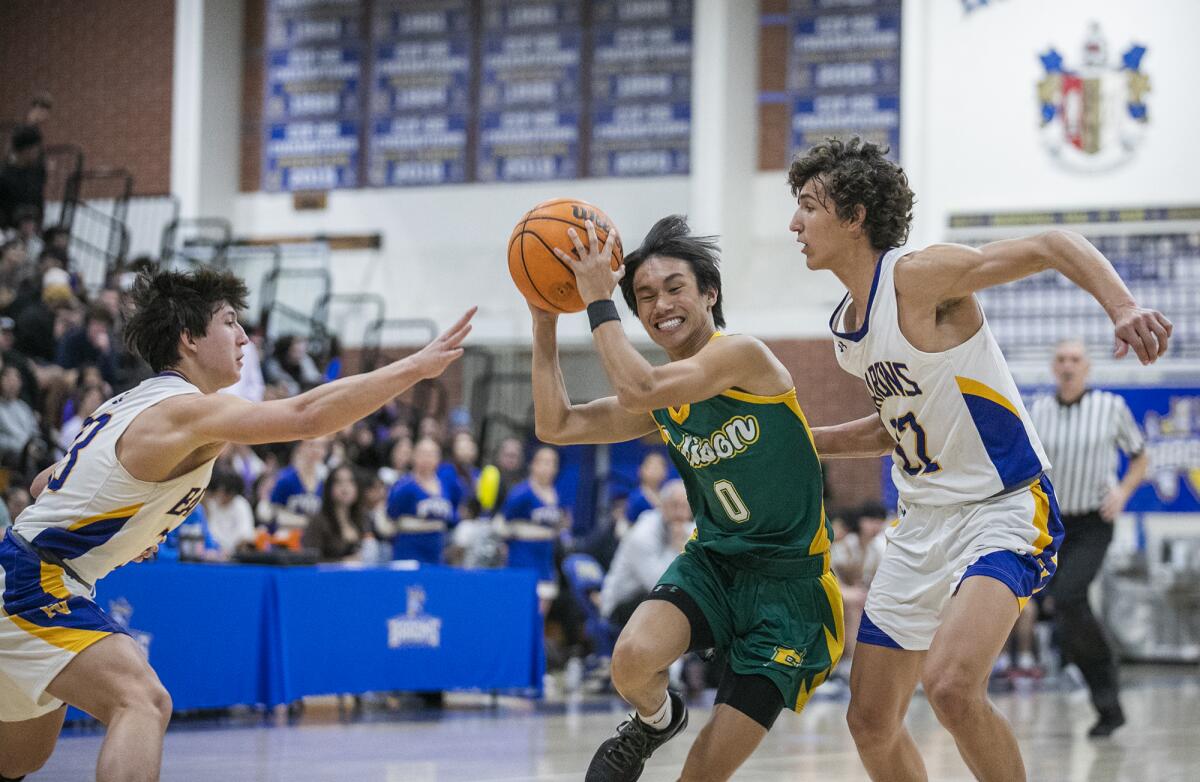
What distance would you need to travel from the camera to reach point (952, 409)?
13.3 ft

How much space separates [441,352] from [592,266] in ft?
1.67

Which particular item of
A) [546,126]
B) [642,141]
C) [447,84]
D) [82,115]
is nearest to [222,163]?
[82,115]

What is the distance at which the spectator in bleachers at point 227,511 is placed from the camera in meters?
9.61

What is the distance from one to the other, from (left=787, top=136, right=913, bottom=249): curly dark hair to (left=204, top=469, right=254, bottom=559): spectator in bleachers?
6222 mm

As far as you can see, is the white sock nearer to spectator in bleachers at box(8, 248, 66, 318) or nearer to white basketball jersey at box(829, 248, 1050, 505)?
white basketball jersey at box(829, 248, 1050, 505)

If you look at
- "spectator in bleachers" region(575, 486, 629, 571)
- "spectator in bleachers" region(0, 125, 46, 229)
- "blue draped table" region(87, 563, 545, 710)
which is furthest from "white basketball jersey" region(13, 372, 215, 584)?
"spectator in bleachers" region(0, 125, 46, 229)

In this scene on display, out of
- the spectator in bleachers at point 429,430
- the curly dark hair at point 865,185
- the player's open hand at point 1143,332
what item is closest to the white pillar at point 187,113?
the spectator in bleachers at point 429,430

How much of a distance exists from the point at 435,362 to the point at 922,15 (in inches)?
488

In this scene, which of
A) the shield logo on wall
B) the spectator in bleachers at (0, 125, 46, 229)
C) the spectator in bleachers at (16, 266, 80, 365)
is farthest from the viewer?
the spectator in bleachers at (0, 125, 46, 229)

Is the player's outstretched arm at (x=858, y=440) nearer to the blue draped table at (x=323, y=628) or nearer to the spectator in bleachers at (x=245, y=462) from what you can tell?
the blue draped table at (x=323, y=628)

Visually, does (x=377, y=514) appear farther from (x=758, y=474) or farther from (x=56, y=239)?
(x=758, y=474)

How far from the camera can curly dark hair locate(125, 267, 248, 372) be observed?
13.6 ft

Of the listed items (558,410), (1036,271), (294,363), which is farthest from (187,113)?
(1036,271)

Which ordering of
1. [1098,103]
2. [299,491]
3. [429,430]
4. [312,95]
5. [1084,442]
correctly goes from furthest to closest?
[312,95] → [1098,103] → [429,430] → [299,491] → [1084,442]
